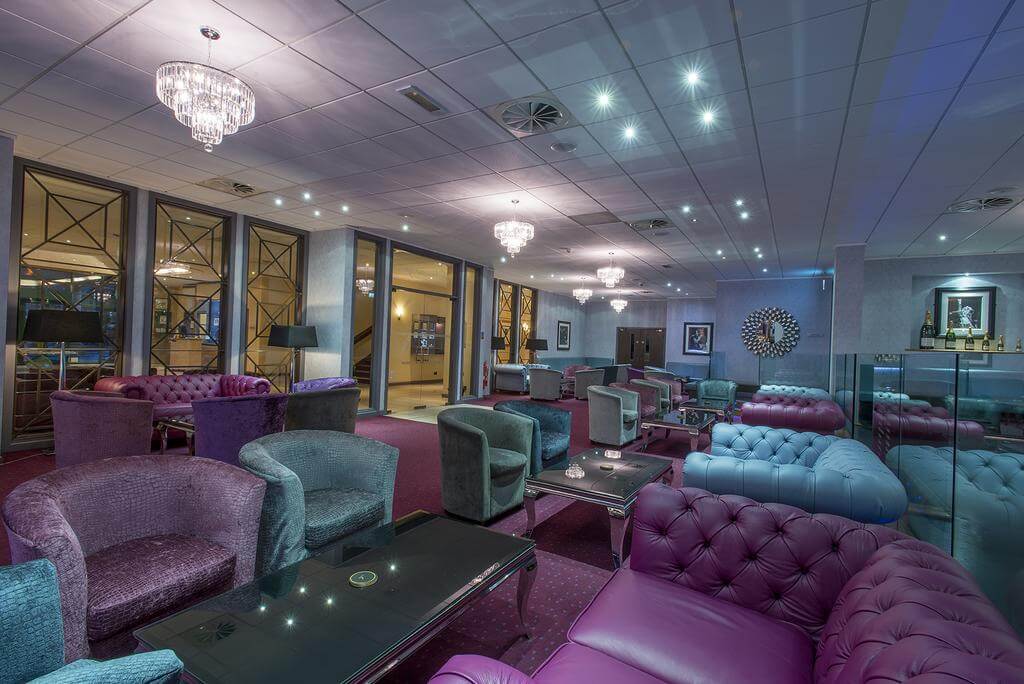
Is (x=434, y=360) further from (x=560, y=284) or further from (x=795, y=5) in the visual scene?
(x=795, y=5)

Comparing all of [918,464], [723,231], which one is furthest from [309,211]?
[918,464]

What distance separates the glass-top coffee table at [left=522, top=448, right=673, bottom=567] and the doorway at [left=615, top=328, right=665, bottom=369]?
14.5m

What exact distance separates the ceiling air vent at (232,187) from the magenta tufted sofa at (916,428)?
277 inches

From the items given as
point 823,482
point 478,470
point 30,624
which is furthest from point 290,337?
point 823,482

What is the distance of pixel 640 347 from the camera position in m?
18.5

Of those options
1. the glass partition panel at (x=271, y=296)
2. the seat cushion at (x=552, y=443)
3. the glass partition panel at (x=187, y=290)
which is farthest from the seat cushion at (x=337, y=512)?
the glass partition panel at (x=271, y=296)

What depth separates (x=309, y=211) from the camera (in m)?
7.22

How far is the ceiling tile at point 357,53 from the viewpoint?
2895 millimetres

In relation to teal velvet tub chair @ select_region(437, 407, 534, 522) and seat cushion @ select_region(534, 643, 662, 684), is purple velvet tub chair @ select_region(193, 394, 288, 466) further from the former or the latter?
seat cushion @ select_region(534, 643, 662, 684)

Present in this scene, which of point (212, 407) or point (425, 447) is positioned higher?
point (212, 407)

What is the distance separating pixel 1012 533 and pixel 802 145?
324 cm

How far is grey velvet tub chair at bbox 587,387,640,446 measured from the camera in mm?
6457

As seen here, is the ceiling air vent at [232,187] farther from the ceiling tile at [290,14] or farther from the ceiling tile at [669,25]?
the ceiling tile at [669,25]

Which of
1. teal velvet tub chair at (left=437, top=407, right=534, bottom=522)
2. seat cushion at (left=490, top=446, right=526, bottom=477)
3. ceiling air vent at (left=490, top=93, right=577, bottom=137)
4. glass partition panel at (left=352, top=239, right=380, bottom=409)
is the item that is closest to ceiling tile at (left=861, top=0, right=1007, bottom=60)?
ceiling air vent at (left=490, top=93, right=577, bottom=137)
